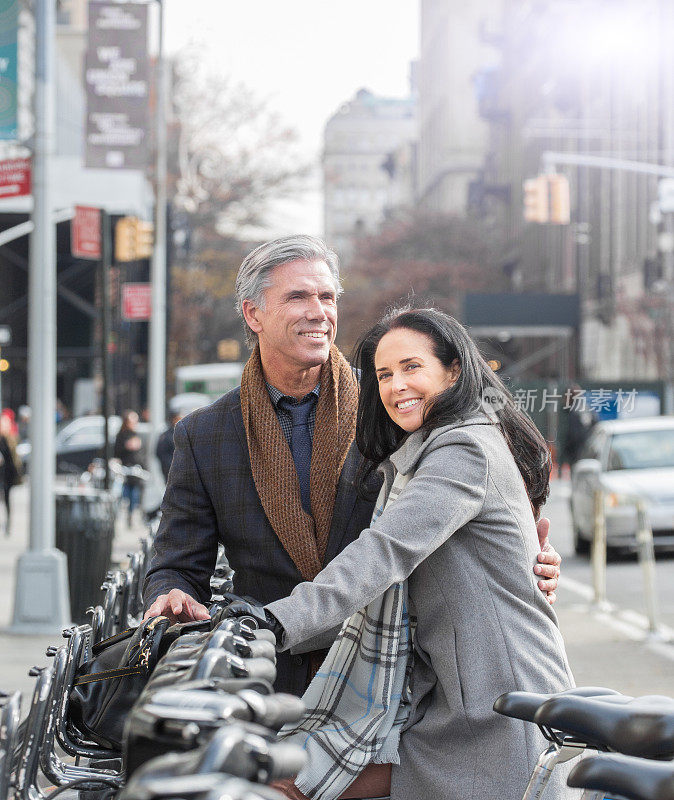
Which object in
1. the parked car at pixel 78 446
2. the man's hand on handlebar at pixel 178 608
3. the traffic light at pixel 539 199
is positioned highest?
the traffic light at pixel 539 199

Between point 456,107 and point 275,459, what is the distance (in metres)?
102

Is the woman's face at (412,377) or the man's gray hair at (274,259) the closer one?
the woman's face at (412,377)

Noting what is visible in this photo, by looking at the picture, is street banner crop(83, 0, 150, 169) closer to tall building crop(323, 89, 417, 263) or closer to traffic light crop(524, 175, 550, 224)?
traffic light crop(524, 175, 550, 224)

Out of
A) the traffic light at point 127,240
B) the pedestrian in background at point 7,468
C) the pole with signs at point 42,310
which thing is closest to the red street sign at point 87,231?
the pole with signs at point 42,310

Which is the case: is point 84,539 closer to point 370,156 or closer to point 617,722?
point 617,722

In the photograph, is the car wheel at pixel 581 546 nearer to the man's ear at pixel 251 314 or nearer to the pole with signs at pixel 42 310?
the pole with signs at pixel 42 310

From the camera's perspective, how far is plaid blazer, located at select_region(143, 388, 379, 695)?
3.93 m

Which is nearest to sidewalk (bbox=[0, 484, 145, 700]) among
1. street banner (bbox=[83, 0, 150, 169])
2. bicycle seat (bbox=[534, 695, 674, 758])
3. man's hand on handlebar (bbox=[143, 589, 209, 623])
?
man's hand on handlebar (bbox=[143, 589, 209, 623])

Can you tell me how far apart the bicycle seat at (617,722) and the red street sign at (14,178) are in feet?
31.3

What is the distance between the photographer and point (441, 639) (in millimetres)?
3238

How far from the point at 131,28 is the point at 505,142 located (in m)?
63.2

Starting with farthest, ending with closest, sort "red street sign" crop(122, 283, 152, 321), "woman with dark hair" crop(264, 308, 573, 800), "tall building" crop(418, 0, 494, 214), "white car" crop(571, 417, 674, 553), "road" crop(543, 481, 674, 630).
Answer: "tall building" crop(418, 0, 494, 214) < "red street sign" crop(122, 283, 152, 321) < "white car" crop(571, 417, 674, 553) < "road" crop(543, 481, 674, 630) < "woman with dark hair" crop(264, 308, 573, 800)

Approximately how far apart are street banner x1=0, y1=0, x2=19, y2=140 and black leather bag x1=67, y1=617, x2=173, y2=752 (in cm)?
851

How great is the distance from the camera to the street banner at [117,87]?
56.3 ft
